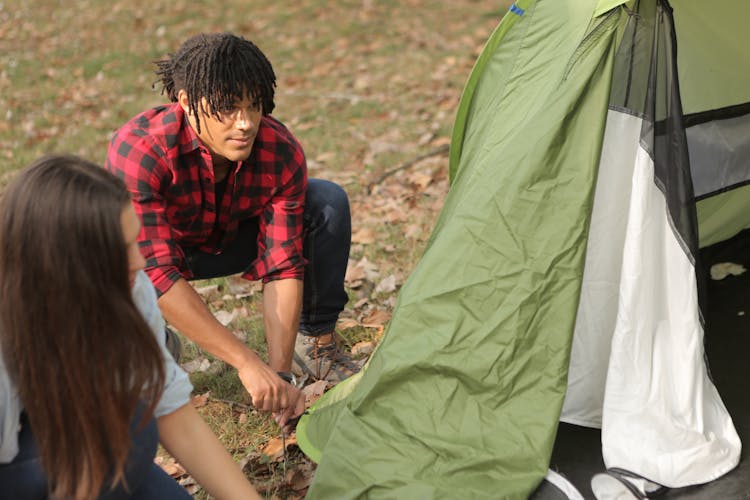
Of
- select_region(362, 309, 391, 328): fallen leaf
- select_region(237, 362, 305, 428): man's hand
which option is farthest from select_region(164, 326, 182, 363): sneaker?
select_region(362, 309, 391, 328): fallen leaf

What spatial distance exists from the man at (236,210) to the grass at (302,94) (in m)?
0.32

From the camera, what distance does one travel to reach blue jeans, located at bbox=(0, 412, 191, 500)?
1.58 metres

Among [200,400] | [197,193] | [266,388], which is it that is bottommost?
[200,400]

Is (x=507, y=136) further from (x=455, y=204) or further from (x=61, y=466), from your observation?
(x=61, y=466)

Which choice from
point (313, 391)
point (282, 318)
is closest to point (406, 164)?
point (313, 391)

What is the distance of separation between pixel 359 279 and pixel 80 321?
206cm

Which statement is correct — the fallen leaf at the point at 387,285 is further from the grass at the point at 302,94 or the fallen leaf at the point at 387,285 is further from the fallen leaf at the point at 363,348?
the fallen leaf at the point at 363,348

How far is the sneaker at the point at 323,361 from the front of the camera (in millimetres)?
2832

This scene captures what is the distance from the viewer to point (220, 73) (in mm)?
2281

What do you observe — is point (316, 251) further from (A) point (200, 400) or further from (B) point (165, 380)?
(B) point (165, 380)

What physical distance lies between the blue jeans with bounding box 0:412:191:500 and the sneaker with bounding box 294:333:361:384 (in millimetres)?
1060

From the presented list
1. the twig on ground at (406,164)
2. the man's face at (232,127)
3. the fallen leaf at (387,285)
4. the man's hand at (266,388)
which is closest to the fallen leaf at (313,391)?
the man's hand at (266,388)

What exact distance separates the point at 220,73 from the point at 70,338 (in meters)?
1.01

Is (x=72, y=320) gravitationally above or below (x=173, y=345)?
above
